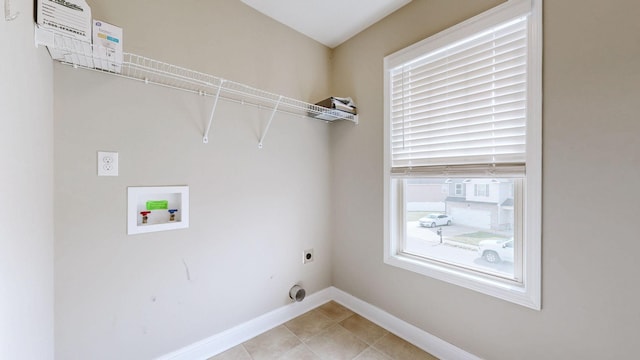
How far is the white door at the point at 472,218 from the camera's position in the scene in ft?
4.92

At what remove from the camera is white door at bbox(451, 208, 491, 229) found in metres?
1.50

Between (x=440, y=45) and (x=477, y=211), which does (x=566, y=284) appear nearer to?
(x=477, y=211)

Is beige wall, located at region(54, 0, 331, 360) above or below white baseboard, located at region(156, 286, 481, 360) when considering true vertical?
above

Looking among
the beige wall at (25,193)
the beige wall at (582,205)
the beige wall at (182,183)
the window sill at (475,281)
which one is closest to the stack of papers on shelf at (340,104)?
the beige wall at (182,183)

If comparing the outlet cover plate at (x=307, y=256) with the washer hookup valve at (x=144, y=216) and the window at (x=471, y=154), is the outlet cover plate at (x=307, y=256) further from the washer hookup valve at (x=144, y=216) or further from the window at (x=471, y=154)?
the washer hookup valve at (x=144, y=216)

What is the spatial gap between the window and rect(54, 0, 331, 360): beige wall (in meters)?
Answer: 0.82

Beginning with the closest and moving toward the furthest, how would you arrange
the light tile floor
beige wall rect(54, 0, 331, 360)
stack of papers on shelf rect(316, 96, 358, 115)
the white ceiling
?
beige wall rect(54, 0, 331, 360)
the light tile floor
the white ceiling
stack of papers on shelf rect(316, 96, 358, 115)

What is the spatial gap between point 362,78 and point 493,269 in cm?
171

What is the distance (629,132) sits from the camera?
101cm

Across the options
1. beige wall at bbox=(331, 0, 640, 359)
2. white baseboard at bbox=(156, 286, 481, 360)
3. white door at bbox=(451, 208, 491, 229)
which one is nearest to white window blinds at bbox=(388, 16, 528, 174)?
beige wall at bbox=(331, 0, 640, 359)

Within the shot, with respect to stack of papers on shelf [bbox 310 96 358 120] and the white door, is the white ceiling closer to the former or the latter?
stack of papers on shelf [bbox 310 96 358 120]

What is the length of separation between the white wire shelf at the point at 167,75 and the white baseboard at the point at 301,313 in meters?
1.35

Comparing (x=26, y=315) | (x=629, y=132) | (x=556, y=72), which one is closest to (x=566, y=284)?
(x=629, y=132)

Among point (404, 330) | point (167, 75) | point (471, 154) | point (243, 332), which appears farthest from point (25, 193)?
point (404, 330)
